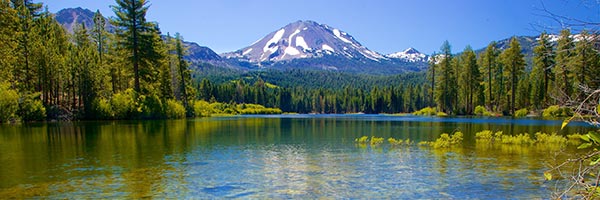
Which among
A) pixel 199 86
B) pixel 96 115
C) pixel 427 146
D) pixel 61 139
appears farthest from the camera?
pixel 199 86

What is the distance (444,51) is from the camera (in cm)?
8088

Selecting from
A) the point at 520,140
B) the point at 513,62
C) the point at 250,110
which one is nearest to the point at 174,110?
the point at 520,140

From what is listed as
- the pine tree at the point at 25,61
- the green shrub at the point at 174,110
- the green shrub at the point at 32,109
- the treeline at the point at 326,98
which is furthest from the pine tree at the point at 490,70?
the pine tree at the point at 25,61

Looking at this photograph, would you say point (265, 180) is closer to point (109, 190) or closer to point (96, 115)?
point (109, 190)

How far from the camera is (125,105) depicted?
1993 inches

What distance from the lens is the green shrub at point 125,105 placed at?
50.2 metres

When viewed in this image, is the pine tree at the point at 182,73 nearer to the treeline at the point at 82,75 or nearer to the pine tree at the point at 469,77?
the treeline at the point at 82,75

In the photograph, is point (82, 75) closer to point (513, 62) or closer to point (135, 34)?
point (135, 34)

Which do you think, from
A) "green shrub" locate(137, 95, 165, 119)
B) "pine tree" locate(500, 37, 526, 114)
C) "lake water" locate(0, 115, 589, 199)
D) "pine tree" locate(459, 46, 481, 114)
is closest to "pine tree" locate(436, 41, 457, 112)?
"pine tree" locate(459, 46, 481, 114)

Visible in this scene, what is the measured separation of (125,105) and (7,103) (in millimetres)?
13122

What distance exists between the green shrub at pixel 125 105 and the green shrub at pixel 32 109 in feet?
25.1

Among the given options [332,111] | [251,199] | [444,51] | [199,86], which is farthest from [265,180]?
[332,111]

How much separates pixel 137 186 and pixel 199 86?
137 metres

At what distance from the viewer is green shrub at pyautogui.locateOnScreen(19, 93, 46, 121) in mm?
42375
